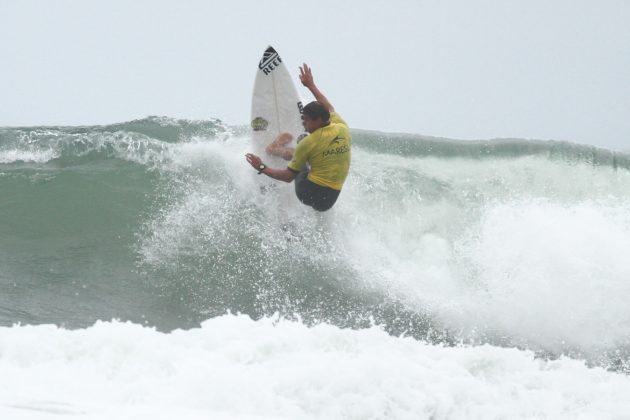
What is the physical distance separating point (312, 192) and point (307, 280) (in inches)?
39.5

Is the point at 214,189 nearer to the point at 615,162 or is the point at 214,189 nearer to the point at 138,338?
the point at 138,338

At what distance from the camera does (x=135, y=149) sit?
7.97 metres

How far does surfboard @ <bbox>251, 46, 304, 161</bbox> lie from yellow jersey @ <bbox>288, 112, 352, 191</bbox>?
4.10ft

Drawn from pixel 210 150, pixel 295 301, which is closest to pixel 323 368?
pixel 295 301

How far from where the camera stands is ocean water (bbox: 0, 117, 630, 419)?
371cm

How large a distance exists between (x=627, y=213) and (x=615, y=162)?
1.23 metres

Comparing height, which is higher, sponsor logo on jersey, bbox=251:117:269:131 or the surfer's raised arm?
the surfer's raised arm

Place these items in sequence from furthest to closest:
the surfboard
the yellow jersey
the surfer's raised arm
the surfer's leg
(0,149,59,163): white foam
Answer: (0,149,59,163): white foam, the surfboard, the surfer's leg, the surfer's raised arm, the yellow jersey

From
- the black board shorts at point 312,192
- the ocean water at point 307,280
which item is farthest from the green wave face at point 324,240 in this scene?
the black board shorts at point 312,192

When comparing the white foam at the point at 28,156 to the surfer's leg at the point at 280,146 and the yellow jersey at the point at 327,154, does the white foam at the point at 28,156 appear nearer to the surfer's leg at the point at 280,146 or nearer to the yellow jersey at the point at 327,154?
the surfer's leg at the point at 280,146

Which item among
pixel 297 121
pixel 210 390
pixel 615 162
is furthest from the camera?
pixel 615 162

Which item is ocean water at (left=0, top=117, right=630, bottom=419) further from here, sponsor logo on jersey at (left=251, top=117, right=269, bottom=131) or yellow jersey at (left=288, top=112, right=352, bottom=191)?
yellow jersey at (left=288, top=112, right=352, bottom=191)

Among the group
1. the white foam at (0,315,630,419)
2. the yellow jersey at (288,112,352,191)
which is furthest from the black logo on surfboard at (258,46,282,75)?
the white foam at (0,315,630,419)

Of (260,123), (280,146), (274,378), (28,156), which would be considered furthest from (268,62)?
(274,378)
